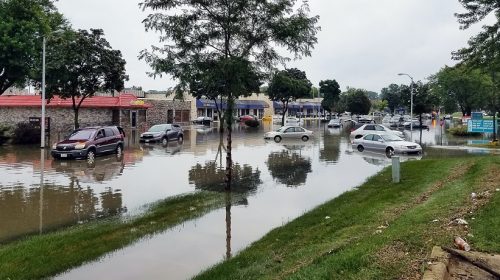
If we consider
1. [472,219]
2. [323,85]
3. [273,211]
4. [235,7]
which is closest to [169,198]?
[273,211]

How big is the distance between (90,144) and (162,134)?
12.0 metres

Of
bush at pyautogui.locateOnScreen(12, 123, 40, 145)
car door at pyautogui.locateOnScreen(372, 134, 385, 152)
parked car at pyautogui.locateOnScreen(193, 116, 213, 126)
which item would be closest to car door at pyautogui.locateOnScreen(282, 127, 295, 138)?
car door at pyautogui.locateOnScreen(372, 134, 385, 152)

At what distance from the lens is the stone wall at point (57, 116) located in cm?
4400

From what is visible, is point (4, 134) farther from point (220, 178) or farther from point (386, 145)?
point (386, 145)

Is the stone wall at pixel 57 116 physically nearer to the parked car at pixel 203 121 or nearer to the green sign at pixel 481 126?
the parked car at pixel 203 121

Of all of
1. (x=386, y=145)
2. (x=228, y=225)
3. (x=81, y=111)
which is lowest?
(x=228, y=225)

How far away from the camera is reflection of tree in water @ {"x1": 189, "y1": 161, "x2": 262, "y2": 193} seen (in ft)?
52.0

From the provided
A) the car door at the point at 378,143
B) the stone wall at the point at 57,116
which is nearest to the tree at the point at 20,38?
the stone wall at the point at 57,116

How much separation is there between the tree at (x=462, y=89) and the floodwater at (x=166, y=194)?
188 ft

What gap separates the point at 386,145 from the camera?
27.2 m

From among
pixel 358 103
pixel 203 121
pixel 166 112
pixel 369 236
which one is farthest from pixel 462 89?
pixel 369 236

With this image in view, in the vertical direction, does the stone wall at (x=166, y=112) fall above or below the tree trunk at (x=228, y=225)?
above

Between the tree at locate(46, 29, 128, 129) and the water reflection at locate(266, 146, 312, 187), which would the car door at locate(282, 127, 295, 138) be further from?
the tree at locate(46, 29, 128, 129)

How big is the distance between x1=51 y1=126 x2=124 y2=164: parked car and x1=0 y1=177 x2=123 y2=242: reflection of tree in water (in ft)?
24.6
